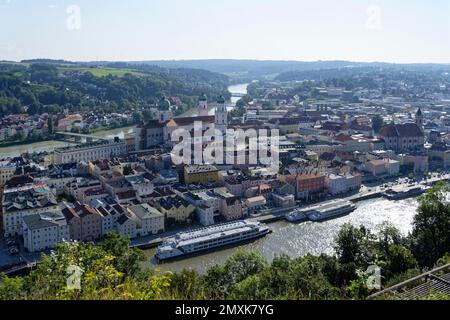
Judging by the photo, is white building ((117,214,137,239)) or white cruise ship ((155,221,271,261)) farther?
white building ((117,214,137,239))

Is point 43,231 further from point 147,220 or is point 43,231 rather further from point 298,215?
point 298,215

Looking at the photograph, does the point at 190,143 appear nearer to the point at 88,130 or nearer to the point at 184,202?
the point at 184,202

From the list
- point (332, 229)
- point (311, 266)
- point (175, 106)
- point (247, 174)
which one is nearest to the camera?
point (311, 266)

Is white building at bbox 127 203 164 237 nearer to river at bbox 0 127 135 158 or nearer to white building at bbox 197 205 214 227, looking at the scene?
white building at bbox 197 205 214 227

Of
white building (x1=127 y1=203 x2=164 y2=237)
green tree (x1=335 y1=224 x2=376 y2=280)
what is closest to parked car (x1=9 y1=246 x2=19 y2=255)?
white building (x1=127 y1=203 x2=164 y2=237)

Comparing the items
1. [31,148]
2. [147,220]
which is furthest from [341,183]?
[31,148]

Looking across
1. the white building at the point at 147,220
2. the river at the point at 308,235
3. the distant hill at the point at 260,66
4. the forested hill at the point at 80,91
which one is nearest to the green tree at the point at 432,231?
the river at the point at 308,235

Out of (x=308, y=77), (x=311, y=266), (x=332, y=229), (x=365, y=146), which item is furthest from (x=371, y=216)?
(x=308, y=77)
